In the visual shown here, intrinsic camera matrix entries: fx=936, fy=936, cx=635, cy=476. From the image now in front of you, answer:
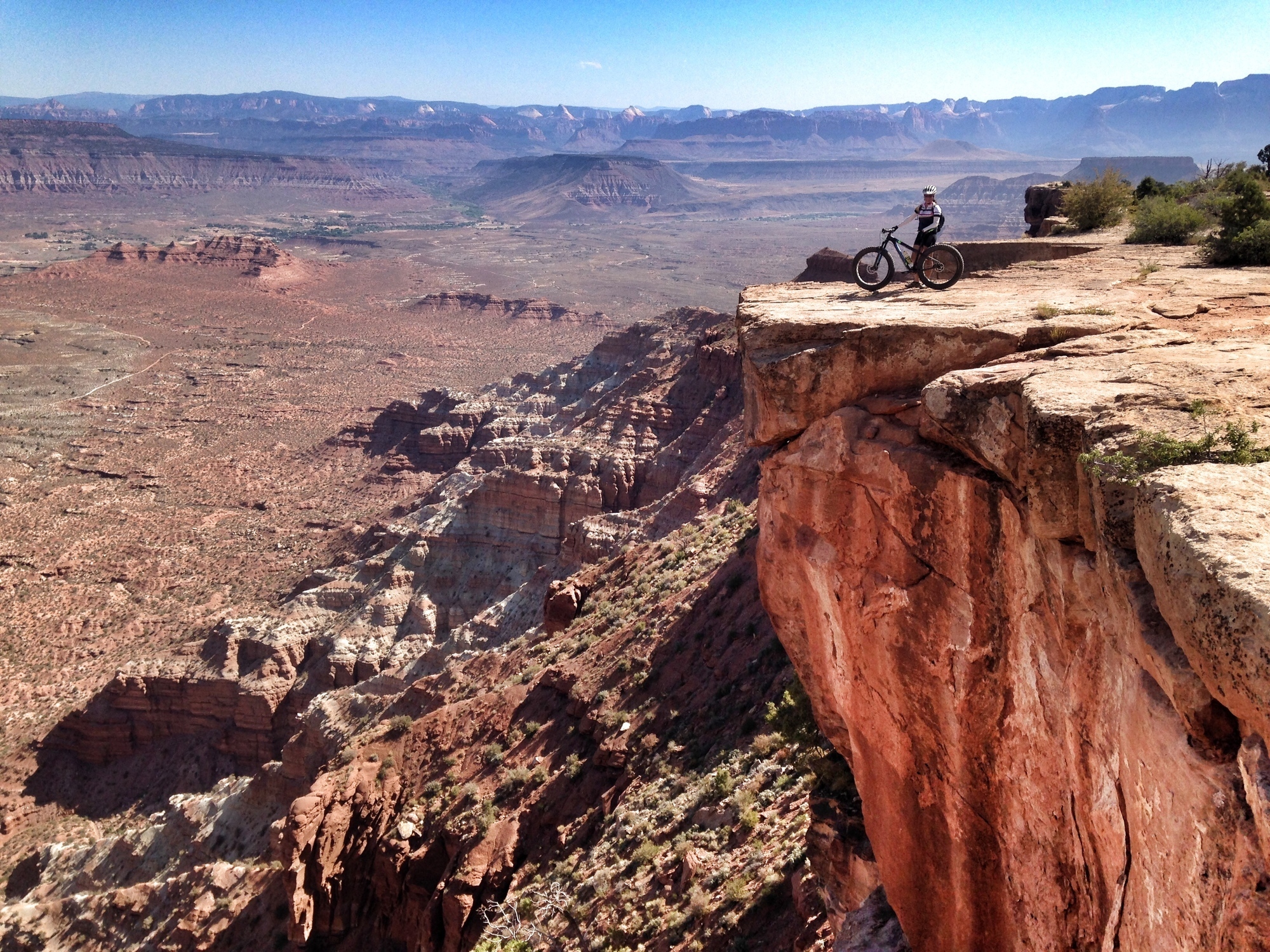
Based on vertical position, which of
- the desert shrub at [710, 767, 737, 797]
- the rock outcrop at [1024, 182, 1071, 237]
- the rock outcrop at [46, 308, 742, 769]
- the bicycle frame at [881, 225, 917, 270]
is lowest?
the rock outcrop at [46, 308, 742, 769]

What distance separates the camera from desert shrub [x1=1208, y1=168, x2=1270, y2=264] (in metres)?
12.5

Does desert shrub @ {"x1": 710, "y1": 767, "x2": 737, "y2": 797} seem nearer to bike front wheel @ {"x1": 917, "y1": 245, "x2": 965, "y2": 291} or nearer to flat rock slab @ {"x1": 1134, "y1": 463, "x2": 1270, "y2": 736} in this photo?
bike front wheel @ {"x1": 917, "y1": 245, "x2": 965, "y2": 291}

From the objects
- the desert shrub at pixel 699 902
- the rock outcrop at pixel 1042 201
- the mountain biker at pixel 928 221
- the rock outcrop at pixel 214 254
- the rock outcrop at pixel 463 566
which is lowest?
the rock outcrop at pixel 463 566

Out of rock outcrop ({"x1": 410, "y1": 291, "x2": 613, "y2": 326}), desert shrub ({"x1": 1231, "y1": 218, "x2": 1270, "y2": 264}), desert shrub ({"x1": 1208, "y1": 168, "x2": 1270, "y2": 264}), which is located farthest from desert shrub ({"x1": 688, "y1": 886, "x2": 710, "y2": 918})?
rock outcrop ({"x1": 410, "y1": 291, "x2": 613, "y2": 326})

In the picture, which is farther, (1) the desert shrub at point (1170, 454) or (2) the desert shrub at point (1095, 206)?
(2) the desert shrub at point (1095, 206)

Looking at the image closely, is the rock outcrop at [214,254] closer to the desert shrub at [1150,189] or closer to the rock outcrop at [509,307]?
the rock outcrop at [509,307]

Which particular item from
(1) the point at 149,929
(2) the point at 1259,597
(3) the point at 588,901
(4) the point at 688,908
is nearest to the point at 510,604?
(1) the point at 149,929

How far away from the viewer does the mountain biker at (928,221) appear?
41.9ft

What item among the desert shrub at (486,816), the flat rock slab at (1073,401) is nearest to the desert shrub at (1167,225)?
the flat rock slab at (1073,401)

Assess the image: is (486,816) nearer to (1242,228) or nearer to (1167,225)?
(1242,228)

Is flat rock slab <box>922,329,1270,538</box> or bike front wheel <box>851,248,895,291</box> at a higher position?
bike front wheel <box>851,248,895,291</box>

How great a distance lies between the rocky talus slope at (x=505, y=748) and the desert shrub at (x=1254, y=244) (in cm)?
864

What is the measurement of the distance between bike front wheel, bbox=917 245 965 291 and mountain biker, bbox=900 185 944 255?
0.25 metres

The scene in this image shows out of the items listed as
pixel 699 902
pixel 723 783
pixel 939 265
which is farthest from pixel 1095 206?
pixel 699 902
